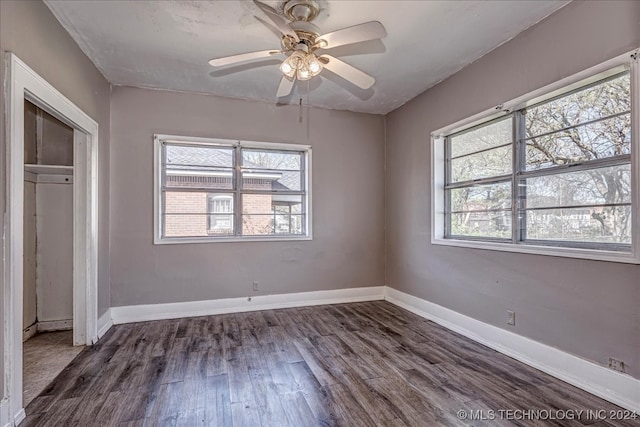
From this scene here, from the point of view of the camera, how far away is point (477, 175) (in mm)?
3438

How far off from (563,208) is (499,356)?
1.34 m

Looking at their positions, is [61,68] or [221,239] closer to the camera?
[61,68]

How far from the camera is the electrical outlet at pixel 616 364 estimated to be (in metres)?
2.10

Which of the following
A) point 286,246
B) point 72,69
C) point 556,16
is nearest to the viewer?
point 556,16

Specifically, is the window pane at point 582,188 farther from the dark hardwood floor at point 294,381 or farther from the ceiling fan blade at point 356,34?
the ceiling fan blade at point 356,34

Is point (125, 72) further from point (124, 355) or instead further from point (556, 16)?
point (556, 16)

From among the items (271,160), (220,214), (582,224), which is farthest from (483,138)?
(220,214)

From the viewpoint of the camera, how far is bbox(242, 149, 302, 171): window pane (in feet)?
14.3

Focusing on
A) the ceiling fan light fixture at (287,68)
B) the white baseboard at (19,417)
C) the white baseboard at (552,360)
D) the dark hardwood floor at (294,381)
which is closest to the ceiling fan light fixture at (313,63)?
the ceiling fan light fixture at (287,68)

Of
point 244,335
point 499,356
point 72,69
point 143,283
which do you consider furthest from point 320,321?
point 72,69

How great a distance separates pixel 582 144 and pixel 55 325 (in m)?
5.08

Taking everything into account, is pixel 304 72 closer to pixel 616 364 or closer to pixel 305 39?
pixel 305 39

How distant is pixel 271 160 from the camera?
4.49 m

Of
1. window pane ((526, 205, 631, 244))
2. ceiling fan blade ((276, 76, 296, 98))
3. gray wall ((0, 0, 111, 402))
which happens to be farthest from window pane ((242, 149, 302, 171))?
window pane ((526, 205, 631, 244))
